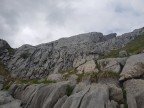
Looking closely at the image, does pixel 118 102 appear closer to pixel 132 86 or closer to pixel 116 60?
pixel 132 86

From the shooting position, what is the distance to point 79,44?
170m

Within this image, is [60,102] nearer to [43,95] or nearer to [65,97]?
[65,97]

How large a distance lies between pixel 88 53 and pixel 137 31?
56097 millimetres

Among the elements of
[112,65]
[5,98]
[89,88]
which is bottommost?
[5,98]

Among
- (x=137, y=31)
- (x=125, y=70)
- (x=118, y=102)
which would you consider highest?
(x=137, y=31)

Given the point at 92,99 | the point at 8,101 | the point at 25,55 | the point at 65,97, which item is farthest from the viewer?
the point at 25,55

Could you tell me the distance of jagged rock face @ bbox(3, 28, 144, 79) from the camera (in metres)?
133

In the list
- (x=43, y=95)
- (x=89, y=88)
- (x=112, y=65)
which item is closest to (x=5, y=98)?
(x=43, y=95)

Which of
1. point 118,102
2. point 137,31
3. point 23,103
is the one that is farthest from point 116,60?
point 137,31

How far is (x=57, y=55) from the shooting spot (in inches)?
5812

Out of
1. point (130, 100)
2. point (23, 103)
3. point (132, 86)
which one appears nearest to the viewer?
point (130, 100)

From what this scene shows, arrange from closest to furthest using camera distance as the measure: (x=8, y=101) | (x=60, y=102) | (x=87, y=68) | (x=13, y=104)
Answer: (x=60, y=102), (x=13, y=104), (x=8, y=101), (x=87, y=68)

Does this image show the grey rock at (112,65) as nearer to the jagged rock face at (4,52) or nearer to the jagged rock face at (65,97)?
the jagged rock face at (65,97)

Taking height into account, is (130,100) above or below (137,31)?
below
